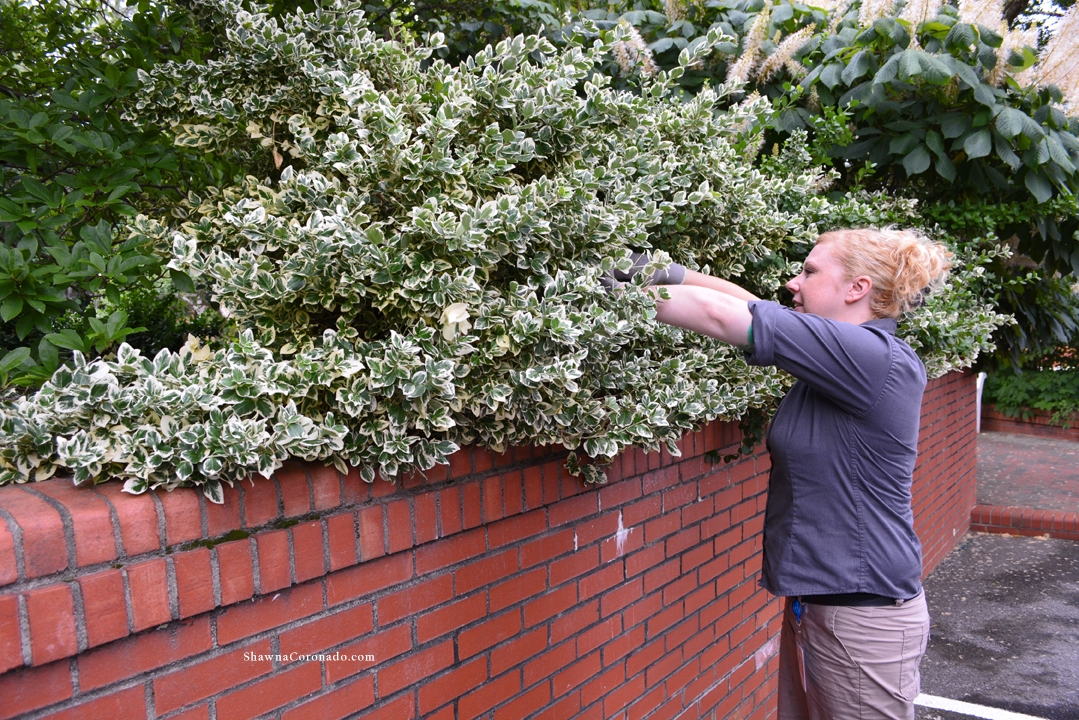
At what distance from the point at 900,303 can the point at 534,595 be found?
145 centimetres

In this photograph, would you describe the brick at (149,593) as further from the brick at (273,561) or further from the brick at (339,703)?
the brick at (339,703)

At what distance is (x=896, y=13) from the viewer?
4.63 m

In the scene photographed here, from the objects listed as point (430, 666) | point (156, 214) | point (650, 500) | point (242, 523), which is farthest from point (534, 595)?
point (156, 214)

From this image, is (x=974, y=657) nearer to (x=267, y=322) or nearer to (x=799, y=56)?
(x=799, y=56)

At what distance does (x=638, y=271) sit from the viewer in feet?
7.14

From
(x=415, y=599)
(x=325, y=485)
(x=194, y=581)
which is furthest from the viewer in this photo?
(x=415, y=599)

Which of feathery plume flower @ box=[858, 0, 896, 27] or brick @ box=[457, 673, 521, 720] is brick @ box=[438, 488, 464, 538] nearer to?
brick @ box=[457, 673, 521, 720]

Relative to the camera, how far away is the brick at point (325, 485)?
1.75m

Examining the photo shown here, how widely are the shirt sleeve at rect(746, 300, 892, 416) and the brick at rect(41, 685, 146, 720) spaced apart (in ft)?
5.26

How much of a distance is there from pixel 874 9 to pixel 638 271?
3.35 meters

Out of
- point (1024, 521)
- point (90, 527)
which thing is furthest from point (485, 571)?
point (1024, 521)

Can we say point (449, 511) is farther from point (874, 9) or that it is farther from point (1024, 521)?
point (1024, 521)

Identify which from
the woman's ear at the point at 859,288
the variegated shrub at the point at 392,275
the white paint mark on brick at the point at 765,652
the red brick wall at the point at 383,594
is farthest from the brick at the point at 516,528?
the white paint mark on brick at the point at 765,652

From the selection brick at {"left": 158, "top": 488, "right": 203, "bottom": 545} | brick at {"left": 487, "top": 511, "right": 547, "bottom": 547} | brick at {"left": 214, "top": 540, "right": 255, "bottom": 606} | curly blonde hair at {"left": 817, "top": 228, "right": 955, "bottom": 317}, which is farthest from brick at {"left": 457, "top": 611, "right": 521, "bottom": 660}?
curly blonde hair at {"left": 817, "top": 228, "right": 955, "bottom": 317}
